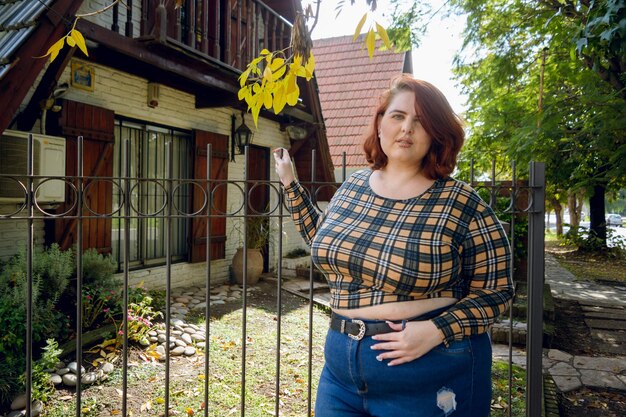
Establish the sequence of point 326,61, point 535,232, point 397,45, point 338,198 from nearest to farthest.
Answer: point 338,198 < point 535,232 < point 397,45 < point 326,61

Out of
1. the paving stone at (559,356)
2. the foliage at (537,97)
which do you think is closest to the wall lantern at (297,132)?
the foliage at (537,97)

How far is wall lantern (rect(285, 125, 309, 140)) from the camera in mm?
8961

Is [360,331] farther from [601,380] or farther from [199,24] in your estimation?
[199,24]

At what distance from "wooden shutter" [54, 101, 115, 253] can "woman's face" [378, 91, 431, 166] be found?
159 inches

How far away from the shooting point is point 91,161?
5285mm

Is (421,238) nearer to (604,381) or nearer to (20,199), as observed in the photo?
(604,381)

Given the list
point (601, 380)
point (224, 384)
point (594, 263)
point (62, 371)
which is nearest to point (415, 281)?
point (224, 384)

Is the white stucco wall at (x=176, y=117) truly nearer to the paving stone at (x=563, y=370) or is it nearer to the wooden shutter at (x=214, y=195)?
the wooden shutter at (x=214, y=195)

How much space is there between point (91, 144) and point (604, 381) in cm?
557

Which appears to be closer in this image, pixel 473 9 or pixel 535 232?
pixel 535 232

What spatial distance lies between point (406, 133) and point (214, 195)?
6.08m

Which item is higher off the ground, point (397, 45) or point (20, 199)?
point (397, 45)

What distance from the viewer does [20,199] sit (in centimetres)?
430

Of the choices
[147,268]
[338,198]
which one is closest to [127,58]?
[147,268]
